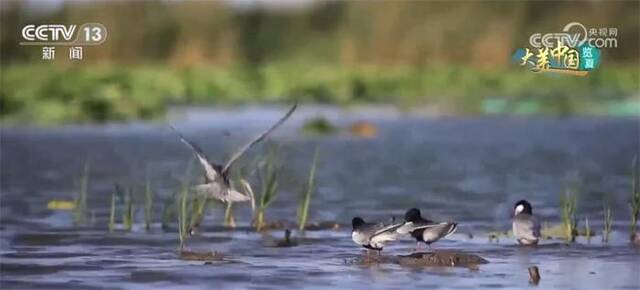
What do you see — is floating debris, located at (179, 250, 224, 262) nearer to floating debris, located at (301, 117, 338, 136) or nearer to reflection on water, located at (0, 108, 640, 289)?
reflection on water, located at (0, 108, 640, 289)

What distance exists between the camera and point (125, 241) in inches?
550

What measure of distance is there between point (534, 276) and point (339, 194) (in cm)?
798

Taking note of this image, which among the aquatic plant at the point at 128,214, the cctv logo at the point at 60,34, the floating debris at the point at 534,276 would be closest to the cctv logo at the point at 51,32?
the cctv logo at the point at 60,34

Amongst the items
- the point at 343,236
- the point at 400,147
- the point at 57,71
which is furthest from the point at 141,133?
the point at 343,236

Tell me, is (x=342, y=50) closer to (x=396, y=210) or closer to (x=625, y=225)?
(x=396, y=210)

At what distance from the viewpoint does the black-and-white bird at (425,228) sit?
41.9ft

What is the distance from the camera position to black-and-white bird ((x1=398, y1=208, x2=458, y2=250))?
12.8 m

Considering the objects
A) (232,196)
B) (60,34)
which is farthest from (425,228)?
(60,34)

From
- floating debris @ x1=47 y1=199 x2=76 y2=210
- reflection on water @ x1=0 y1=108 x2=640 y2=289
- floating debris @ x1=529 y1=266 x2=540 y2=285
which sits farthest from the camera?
floating debris @ x1=47 y1=199 x2=76 y2=210

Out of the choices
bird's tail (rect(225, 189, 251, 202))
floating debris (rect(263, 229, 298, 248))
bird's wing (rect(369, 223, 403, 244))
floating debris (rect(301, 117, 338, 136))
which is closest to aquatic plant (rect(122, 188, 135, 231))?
bird's tail (rect(225, 189, 251, 202))

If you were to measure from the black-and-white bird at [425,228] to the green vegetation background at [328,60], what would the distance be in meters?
19.1

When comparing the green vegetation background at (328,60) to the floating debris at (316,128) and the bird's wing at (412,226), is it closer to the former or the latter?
the floating debris at (316,128)

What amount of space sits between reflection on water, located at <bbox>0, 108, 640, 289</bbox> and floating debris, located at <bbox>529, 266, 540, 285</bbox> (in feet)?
0.23

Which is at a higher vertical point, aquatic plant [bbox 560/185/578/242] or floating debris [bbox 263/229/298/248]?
aquatic plant [bbox 560/185/578/242]
